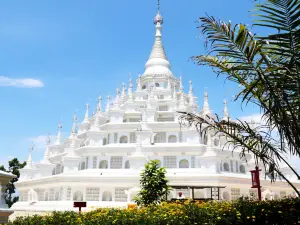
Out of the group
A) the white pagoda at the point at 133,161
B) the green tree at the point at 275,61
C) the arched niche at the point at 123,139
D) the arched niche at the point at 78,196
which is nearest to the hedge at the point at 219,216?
the green tree at the point at 275,61

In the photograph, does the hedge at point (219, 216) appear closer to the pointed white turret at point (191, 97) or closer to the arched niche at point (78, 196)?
the arched niche at point (78, 196)

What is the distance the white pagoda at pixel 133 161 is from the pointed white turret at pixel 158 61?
10.2ft

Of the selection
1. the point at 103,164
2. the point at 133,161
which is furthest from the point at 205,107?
the point at 103,164

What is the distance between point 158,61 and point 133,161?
911 inches

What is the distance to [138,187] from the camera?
34.7 metres

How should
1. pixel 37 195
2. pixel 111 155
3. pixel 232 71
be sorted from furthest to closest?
pixel 37 195
pixel 111 155
pixel 232 71

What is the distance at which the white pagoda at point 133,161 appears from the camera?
35.6 m

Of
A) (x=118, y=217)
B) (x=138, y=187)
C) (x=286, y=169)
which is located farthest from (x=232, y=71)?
(x=286, y=169)

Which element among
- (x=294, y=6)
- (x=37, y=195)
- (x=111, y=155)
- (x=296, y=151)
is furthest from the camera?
(x=37, y=195)

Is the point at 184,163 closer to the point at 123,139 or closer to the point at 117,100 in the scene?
the point at 123,139

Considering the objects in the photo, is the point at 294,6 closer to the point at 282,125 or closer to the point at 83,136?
the point at 282,125

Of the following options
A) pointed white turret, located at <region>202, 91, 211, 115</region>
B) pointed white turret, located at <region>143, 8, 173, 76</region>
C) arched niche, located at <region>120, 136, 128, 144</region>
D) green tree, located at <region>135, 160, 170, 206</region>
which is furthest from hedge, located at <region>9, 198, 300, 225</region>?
pointed white turret, located at <region>143, 8, 173, 76</region>

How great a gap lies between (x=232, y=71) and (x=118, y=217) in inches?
250

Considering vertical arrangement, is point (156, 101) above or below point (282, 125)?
above
